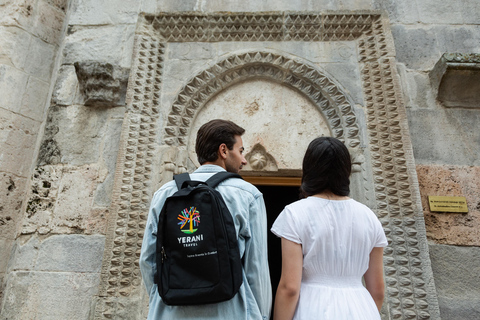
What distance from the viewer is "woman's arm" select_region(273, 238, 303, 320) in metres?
1.35

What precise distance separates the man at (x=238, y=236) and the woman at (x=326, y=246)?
10 cm

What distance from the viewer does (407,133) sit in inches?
116

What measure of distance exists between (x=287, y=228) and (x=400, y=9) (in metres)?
3.17

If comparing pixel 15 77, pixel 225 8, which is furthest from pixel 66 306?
pixel 225 8

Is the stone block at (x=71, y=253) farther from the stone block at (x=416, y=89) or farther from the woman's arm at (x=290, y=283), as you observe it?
the stone block at (x=416, y=89)

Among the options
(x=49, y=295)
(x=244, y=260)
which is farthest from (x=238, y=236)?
(x=49, y=295)

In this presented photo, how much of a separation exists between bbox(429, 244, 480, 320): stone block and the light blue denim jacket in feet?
6.53

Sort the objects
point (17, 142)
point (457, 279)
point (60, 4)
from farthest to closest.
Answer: point (60, 4), point (17, 142), point (457, 279)

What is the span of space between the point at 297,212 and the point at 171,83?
7.30ft

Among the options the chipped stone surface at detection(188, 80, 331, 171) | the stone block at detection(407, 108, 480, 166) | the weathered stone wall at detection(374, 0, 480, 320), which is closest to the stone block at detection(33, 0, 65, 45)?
the chipped stone surface at detection(188, 80, 331, 171)

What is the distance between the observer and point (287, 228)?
1.42m

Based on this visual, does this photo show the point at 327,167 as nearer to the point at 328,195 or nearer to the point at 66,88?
the point at 328,195

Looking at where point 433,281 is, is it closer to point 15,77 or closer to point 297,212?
point 297,212

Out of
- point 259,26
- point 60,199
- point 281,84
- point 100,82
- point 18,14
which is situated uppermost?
point 18,14
